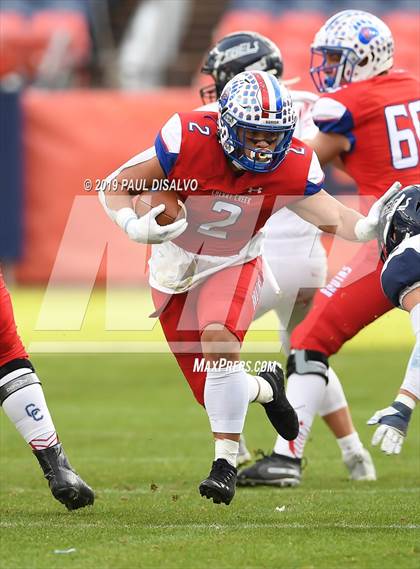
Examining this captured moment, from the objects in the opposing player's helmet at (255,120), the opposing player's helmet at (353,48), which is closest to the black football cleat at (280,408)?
the opposing player's helmet at (255,120)

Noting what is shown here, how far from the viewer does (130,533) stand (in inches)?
159

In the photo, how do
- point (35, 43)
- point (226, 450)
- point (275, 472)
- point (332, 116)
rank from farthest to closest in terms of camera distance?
point (35, 43) → point (332, 116) → point (275, 472) → point (226, 450)

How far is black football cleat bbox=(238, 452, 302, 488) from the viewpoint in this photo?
17.4ft

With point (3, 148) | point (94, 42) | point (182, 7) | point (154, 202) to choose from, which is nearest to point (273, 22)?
point (182, 7)

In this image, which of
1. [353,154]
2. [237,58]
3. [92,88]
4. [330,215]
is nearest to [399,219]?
[330,215]

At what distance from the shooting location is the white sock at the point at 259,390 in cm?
462

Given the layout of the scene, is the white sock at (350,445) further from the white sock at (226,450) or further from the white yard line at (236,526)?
the white yard line at (236,526)

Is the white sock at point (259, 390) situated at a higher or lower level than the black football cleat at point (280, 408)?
higher

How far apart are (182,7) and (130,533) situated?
1461 centimetres

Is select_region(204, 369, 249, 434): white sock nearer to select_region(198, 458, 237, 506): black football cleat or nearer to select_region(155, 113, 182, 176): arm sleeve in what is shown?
select_region(198, 458, 237, 506): black football cleat

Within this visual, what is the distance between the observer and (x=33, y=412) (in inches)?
177

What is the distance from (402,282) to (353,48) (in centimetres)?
177

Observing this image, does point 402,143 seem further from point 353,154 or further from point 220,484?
point 220,484

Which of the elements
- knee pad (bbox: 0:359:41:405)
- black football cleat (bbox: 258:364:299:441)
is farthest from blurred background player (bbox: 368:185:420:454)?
knee pad (bbox: 0:359:41:405)
